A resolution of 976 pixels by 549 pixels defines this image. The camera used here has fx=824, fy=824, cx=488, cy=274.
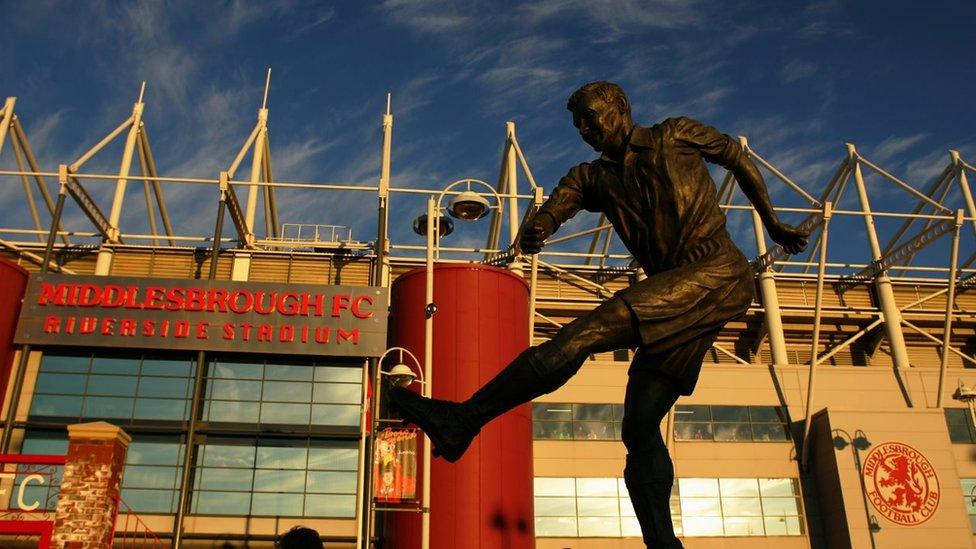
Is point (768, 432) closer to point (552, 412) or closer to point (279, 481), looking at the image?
point (552, 412)

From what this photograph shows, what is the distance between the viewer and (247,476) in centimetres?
2323

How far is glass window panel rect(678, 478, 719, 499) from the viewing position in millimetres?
26797

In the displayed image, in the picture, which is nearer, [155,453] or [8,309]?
[155,453]

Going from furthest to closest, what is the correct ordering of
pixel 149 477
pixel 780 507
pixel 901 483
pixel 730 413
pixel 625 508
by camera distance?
1. pixel 730 413
2. pixel 780 507
3. pixel 625 508
4. pixel 901 483
5. pixel 149 477

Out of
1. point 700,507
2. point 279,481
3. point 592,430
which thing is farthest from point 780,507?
point 279,481

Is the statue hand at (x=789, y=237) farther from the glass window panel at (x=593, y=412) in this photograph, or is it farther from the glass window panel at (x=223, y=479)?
the glass window panel at (x=593, y=412)

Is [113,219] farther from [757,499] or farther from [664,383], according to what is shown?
[664,383]

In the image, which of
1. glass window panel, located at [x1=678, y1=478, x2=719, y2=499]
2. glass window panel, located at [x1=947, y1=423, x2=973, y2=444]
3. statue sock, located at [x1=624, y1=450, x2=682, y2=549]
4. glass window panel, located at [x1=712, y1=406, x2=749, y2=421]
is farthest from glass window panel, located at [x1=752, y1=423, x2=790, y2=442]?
Result: statue sock, located at [x1=624, y1=450, x2=682, y2=549]

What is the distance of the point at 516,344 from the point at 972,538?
49.5 ft

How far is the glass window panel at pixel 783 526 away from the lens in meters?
26.6

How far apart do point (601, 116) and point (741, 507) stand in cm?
2570

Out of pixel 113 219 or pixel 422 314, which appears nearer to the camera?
pixel 422 314

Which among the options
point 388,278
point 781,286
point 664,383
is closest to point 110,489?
point 664,383

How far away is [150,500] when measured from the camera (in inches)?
887
